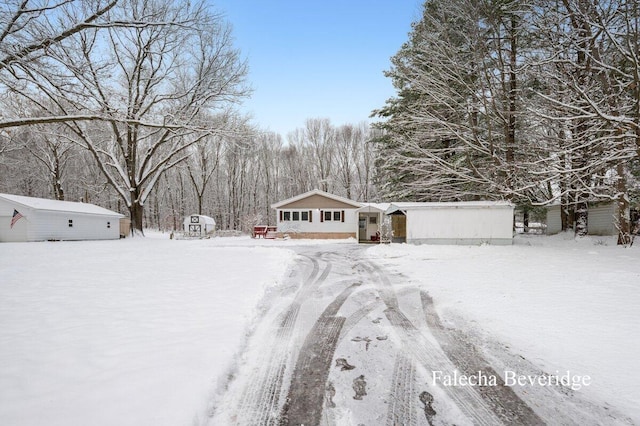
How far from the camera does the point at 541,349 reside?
3.63 metres

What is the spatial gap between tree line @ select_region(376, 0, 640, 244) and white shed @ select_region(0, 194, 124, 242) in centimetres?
2484

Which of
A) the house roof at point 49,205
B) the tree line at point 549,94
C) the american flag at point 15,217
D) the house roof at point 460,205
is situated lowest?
the american flag at point 15,217

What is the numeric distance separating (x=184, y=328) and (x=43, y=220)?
77.5 ft

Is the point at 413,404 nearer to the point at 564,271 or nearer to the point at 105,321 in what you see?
the point at 105,321

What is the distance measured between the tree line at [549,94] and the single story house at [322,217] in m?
10.9

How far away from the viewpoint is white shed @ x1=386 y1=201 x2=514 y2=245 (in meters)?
15.5

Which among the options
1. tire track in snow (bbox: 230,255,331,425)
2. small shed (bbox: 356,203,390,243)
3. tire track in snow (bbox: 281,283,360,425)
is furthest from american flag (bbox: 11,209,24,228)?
tire track in snow (bbox: 281,283,360,425)

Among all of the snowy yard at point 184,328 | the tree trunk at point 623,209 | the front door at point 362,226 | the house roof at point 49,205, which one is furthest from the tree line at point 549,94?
the house roof at point 49,205

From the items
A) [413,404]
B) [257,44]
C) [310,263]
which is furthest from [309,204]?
[413,404]

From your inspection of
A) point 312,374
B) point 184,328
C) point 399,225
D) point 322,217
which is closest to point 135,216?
point 322,217

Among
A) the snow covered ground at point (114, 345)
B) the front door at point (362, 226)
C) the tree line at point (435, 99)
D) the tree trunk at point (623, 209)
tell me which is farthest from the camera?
the front door at point (362, 226)

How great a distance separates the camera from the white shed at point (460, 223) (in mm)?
15500

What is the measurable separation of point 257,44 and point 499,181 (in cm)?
1442

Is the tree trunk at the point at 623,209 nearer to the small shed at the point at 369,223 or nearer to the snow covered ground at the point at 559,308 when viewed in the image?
the snow covered ground at the point at 559,308
